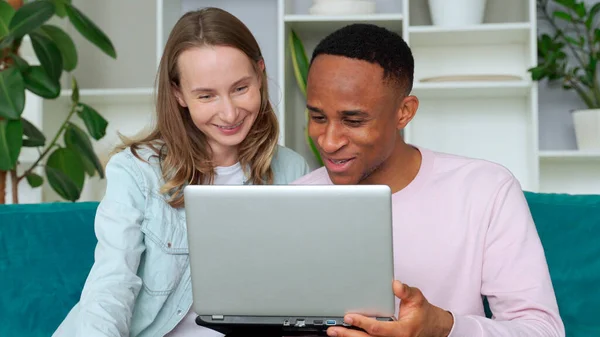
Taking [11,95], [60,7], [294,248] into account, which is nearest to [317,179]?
[294,248]

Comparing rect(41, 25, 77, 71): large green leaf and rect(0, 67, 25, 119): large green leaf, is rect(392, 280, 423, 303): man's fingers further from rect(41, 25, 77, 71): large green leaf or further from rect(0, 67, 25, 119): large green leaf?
rect(41, 25, 77, 71): large green leaf

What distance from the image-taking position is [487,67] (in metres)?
3.14

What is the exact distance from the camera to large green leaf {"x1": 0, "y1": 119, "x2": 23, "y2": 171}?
248 centimetres

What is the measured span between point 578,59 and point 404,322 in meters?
2.27

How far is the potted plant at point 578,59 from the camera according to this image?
2854 millimetres

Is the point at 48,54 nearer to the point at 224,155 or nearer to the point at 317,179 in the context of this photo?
the point at 224,155

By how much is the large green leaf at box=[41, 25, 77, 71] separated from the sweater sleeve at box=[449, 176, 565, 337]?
6.70 feet

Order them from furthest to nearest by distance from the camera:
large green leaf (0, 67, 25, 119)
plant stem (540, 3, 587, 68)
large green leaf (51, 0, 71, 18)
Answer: plant stem (540, 3, 587, 68) → large green leaf (51, 0, 71, 18) → large green leaf (0, 67, 25, 119)

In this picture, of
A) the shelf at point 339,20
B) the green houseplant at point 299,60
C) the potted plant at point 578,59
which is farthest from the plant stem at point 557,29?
the green houseplant at point 299,60

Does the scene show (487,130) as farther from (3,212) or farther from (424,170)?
(3,212)

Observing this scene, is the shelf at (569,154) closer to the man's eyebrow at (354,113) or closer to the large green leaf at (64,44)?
the man's eyebrow at (354,113)

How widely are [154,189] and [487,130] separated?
6.27 feet

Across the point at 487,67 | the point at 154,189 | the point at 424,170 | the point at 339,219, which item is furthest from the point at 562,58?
the point at 339,219

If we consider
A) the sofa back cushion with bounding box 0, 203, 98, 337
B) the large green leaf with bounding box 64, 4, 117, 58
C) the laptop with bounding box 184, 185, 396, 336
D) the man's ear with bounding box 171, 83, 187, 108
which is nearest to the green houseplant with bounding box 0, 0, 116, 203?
the large green leaf with bounding box 64, 4, 117, 58
